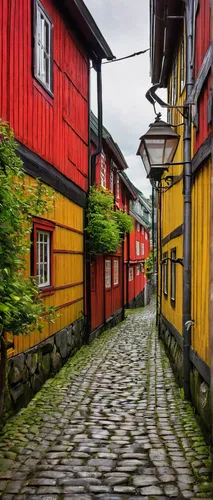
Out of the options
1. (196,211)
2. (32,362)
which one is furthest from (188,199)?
(32,362)

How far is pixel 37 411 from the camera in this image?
5793 mm

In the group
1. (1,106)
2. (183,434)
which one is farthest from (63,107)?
(183,434)

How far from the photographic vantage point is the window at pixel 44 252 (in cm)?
698

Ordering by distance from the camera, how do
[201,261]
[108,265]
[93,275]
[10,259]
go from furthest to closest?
[108,265]
[93,275]
[201,261]
[10,259]

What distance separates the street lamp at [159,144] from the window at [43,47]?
8.00 feet

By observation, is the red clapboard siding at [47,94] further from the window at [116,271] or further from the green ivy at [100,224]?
the window at [116,271]

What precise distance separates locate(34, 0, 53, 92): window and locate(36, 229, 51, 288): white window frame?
242 centimetres

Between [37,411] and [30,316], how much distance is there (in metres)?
2.28

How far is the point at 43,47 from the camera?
7.61m

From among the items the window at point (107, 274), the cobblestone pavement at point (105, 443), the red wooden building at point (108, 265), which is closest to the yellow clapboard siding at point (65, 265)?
the cobblestone pavement at point (105, 443)

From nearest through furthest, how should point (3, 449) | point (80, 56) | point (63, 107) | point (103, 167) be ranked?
point (3, 449) → point (63, 107) → point (80, 56) → point (103, 167)

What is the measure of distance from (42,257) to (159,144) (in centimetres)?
294

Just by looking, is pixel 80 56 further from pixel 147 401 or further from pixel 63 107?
pixel 147 401

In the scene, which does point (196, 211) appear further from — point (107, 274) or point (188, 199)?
point (107, 274)
